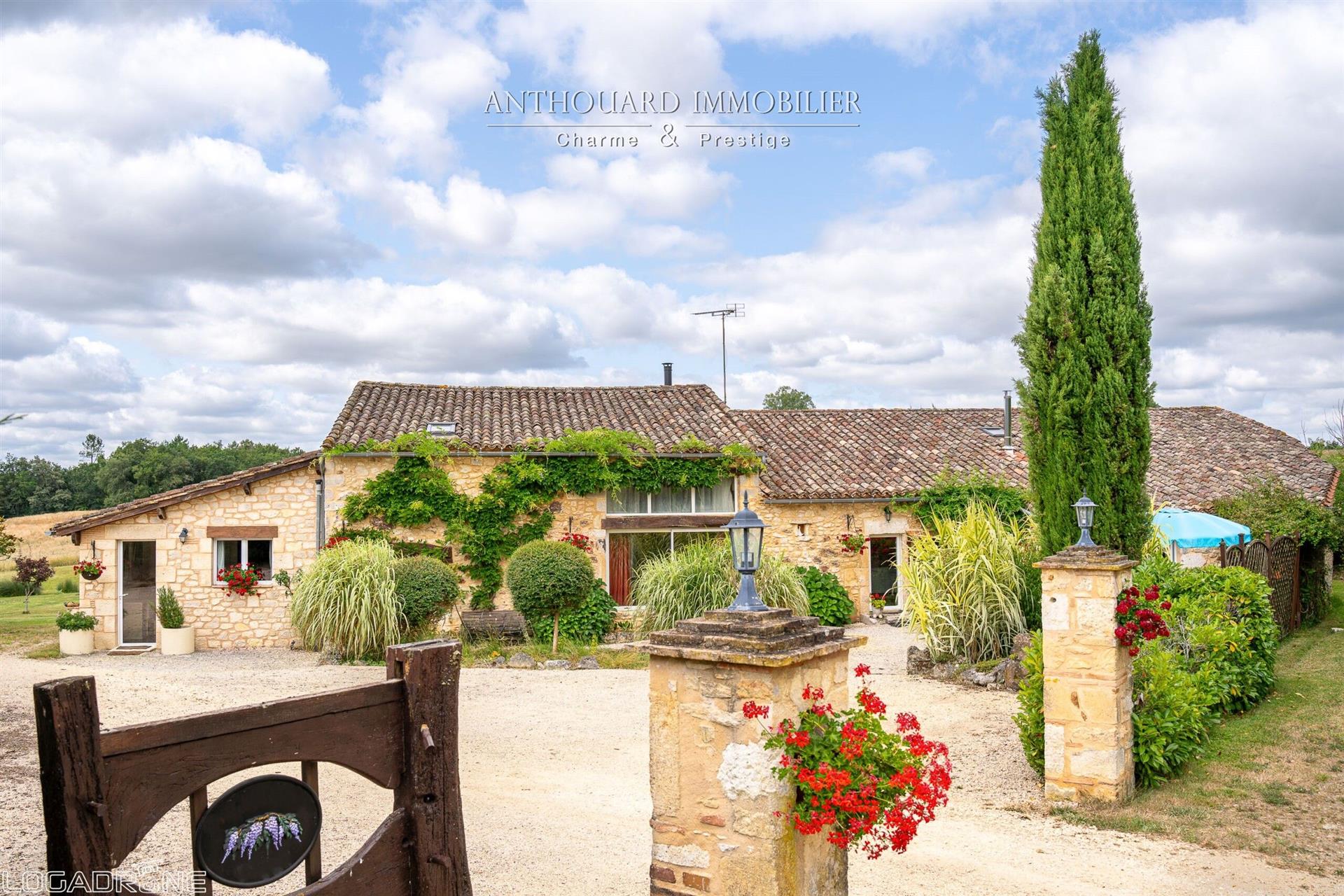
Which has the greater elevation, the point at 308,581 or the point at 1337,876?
the point at 308,581

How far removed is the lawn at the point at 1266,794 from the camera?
17.5 feet

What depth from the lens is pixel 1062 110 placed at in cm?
977

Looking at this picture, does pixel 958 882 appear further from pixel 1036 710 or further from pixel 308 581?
pixel 308 581

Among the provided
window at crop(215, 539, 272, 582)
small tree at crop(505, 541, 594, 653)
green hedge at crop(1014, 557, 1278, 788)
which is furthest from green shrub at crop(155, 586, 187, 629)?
green hedge at crop(1014, 557, 1278, 788)

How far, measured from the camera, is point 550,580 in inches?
535

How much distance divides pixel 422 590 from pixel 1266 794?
1034 cm

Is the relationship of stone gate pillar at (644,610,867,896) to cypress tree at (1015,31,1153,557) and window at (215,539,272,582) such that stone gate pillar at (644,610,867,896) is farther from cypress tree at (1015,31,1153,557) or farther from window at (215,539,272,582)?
window at (215,539,272,582)

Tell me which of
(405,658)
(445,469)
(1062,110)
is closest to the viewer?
(405,658)

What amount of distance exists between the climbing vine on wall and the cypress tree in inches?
276

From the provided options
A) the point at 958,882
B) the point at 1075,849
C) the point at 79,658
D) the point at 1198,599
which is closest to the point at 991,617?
the point at 1198,599

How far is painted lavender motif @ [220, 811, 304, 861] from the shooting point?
232 centimetres

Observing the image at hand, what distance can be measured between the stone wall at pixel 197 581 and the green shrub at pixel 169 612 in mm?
354

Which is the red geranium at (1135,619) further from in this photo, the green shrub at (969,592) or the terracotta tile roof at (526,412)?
the terracotta tile roof at (526,412)

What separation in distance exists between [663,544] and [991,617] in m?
6.63
